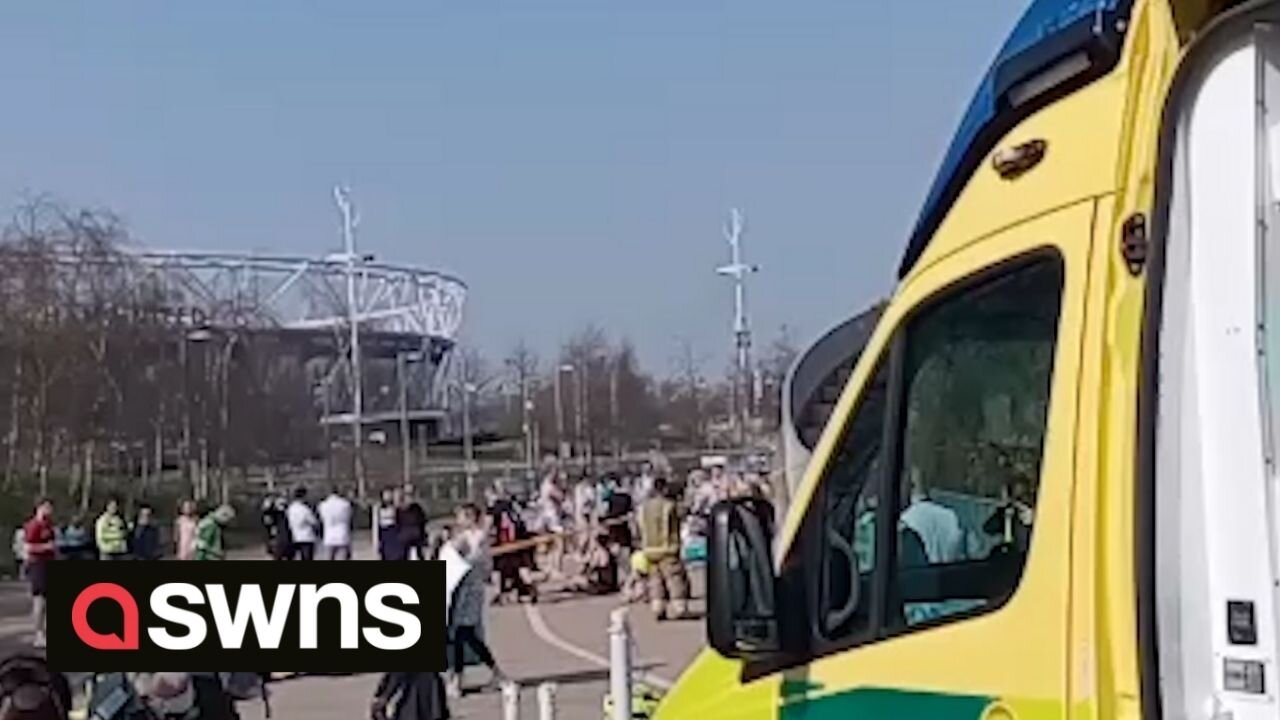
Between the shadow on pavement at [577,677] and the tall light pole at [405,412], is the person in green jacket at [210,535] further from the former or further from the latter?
the tall light pole at [405,412]

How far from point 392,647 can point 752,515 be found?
4.47ft

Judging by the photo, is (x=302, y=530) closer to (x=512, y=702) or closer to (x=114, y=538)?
(x=114, y=538)

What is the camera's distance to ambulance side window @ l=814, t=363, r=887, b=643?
14.5 ft

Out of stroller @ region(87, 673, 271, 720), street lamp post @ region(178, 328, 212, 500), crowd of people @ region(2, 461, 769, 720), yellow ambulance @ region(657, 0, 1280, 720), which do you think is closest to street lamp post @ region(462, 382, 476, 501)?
street lamp post @ region(178, 328, 212, 500)

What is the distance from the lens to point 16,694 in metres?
5.04

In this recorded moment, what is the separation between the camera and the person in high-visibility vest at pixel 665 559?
22375 mm

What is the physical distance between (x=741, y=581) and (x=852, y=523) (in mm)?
295

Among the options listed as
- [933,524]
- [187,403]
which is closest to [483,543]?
[933,524]

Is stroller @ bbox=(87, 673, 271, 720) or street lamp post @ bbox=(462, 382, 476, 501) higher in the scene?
street lamp post @ bbox=(462, 382, 476, 501)

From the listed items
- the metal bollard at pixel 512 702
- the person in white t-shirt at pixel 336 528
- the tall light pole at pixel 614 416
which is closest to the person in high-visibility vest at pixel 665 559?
the person in white t-shirt at pixel 336 528

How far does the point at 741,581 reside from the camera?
4383mm

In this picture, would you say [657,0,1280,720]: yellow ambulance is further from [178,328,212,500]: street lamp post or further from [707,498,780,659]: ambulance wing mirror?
[178,328,212,500]: street lamp post

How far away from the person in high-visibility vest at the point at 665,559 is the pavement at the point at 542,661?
0.19m

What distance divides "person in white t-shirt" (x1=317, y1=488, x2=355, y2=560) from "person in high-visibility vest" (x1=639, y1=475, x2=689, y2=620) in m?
3.71
